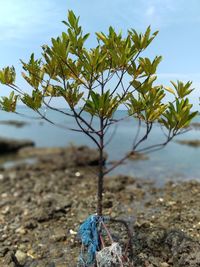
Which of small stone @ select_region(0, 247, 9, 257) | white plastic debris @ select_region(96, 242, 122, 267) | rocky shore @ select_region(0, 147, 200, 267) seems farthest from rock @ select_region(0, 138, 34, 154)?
white plastic debris @ select_region(96, 242, 122, 267)

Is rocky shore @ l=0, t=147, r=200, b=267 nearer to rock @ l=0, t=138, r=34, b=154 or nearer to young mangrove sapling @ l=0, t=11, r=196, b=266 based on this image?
young mangrove sapling @ l=0, t=11, r=196, b=266

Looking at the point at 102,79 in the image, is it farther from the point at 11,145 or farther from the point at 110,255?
the point at 11,145

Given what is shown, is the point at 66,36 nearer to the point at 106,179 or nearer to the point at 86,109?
the point at 86,109

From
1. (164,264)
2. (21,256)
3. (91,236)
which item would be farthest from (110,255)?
(21,256)

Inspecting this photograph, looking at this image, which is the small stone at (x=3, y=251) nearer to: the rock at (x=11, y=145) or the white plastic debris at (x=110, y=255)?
the white plastic debris at (x=110, y=255)

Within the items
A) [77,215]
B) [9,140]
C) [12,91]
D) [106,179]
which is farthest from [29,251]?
[9,140]

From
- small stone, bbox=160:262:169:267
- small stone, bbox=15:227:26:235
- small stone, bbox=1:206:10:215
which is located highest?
small stone, bbox=160:262:169:267
